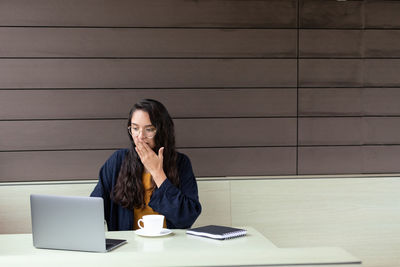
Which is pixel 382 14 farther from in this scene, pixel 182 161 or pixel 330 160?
pixel 182 161

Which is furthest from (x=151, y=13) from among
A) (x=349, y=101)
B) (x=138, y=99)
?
(x=349, y=101)

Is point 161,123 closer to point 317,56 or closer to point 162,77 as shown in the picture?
point 162,77

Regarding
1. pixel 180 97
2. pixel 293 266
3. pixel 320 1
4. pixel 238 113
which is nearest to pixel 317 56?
pixel 320 1

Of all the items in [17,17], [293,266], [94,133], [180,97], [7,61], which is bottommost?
[293,266]

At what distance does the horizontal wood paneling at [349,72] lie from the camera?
3.66 meters

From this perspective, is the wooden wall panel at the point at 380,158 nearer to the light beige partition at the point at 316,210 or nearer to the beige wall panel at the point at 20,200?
the light beige partition at the point at 316,210

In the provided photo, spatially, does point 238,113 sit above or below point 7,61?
below

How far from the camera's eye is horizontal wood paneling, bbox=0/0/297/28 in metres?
3.43

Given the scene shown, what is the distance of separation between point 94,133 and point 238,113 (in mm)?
1021

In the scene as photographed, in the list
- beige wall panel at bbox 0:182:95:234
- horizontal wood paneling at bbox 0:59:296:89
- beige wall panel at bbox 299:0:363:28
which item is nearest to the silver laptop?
beige wall panel at bbox 0:182:95:234

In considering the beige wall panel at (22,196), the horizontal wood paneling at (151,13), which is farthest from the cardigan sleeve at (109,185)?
the horizontal wood paneling at (151,13)

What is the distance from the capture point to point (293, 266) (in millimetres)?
1401

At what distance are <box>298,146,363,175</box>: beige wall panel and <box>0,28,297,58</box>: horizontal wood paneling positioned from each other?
72cm

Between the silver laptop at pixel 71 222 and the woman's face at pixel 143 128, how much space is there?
84cm
